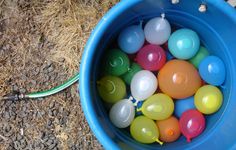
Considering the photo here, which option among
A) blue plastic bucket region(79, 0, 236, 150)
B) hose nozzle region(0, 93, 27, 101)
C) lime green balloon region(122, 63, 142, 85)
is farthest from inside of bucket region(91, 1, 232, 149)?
hose nozzle region(0, 93, 27, 101)

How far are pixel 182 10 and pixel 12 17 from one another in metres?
0.65

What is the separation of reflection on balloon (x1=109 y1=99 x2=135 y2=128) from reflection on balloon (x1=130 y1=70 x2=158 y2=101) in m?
0.04

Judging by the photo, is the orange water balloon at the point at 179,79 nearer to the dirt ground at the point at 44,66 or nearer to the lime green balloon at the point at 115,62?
the lime green balloon at the point at 115,62

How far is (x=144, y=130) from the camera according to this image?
55.9 inches

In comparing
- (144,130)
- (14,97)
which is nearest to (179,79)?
(144,130)

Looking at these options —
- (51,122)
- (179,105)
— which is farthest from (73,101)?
(179,105)

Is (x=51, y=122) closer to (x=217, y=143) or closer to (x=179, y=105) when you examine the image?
(x=179, y=105)

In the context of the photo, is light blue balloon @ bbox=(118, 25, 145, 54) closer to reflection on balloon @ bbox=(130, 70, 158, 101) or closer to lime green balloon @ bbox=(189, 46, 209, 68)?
reflection on balloon @ bbox=(130, 70, 158, 101)

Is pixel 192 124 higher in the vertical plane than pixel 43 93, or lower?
higher

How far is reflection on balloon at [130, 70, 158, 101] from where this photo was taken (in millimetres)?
1451

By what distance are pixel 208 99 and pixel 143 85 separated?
0.21m

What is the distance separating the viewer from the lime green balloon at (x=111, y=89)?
144 cm

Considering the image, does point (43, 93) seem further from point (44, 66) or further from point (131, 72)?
point (131, 72)

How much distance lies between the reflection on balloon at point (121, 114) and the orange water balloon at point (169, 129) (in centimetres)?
11
